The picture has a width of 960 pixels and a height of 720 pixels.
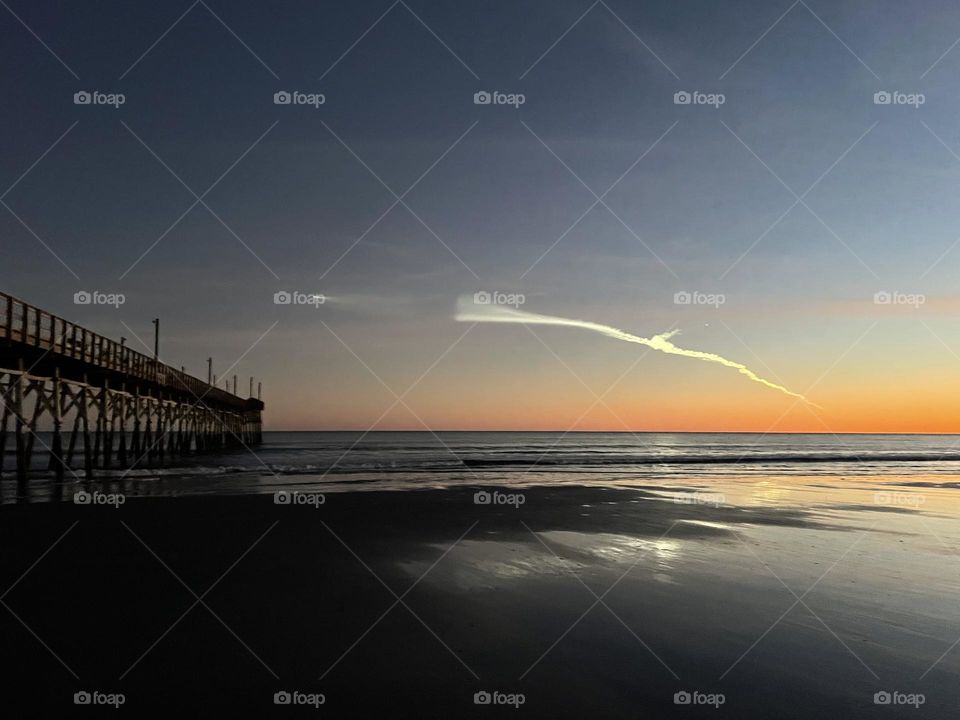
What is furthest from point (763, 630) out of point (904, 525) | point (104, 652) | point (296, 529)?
point (904, 525)

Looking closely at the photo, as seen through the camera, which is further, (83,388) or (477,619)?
(83,388)

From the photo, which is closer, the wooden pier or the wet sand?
the wet sand

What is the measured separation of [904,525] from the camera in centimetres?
1686

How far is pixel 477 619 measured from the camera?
27.2ft

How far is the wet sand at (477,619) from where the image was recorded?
6055mm

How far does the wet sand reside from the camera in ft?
19.9

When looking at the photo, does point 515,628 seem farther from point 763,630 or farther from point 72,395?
point 72,395

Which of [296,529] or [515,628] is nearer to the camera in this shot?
[515,628]

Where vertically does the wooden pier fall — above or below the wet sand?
above

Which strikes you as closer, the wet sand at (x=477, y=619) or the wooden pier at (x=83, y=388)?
the wet sand at (x=477, y=619)

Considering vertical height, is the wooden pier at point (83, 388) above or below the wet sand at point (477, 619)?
above

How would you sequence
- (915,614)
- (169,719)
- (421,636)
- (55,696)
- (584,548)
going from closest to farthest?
(169,719) < (55,696) < (421,636) < (915,614) < (584,548)

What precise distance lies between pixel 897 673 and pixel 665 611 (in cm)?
263

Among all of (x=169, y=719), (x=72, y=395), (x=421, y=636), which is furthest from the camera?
(x=72, y=395)
